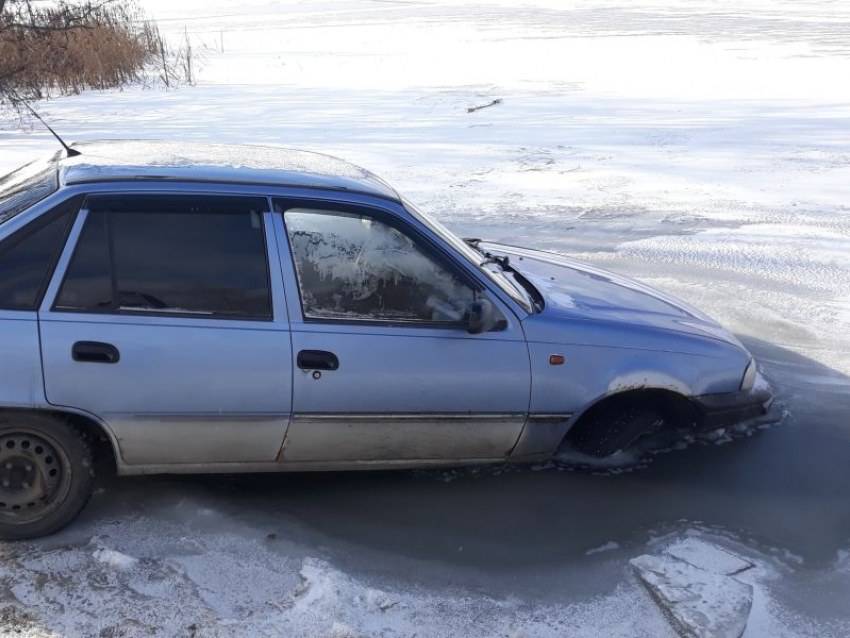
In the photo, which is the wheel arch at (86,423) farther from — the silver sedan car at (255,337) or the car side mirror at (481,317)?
the car side mirror at (481,317)

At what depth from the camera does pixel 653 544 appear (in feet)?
14.2

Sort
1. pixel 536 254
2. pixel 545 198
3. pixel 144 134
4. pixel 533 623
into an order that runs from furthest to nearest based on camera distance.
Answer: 1. pixel 144 134
2. pixel 545 198
3. pixel 536 254
4. pixel 533 623

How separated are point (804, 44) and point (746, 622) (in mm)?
22267

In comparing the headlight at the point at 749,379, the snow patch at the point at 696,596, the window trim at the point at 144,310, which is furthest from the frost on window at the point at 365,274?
the headlight at the point at 749,379

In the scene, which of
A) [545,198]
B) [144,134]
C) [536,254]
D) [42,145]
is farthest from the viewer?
Answer: [144,134]

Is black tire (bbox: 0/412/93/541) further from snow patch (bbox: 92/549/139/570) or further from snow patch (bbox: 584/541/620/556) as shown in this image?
snow patch (bbox: 584/541/620/556)

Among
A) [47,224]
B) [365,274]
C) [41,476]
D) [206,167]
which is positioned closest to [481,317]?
[365,274]

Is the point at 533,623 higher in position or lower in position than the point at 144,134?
lower

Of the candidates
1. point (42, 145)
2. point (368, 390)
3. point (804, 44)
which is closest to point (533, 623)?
point (368, 390)

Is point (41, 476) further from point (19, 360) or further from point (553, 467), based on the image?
point (553, 467)

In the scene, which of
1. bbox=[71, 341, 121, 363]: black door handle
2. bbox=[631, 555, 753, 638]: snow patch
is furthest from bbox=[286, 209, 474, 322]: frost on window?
bbox=[631, 555, 753, 638]: snow patch

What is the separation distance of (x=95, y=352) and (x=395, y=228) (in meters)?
1.46

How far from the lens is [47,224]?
4.02m

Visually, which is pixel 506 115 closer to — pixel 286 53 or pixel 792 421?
pixel 792 421
